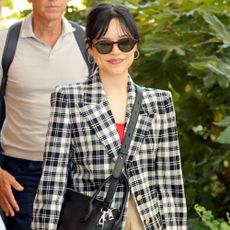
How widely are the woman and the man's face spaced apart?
0.68 metres

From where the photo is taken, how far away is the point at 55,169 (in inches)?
106

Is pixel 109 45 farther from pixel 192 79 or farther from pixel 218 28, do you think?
pixel 192 79

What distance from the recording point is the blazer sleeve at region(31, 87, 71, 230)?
2.67m

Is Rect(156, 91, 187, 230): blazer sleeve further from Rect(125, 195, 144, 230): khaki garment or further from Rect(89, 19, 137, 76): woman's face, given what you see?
Rect(89, 19, 137, 76): woman's face

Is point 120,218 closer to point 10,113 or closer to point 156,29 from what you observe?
point 10,113

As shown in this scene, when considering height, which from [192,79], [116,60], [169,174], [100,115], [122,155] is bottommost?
[192,79]

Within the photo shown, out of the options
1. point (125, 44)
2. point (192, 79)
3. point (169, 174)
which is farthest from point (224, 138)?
point (192, 79)

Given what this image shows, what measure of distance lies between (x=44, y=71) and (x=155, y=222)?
1.02 meters

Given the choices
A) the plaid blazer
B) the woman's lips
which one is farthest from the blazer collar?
the woman's lips

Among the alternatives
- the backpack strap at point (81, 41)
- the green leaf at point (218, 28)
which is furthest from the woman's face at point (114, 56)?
the green leaf at point (218, 28)

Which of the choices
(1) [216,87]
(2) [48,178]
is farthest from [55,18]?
(1) [216,87]

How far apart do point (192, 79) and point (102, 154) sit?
2201 mm

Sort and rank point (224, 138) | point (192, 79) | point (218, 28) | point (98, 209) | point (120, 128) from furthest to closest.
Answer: point (192, 79), point (218, 28), point (224, 138), point (120, 128), point (98, 209)

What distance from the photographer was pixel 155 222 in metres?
2.73
